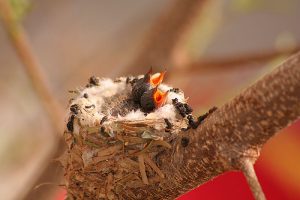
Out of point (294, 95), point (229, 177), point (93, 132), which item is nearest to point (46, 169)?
point (93, 132)

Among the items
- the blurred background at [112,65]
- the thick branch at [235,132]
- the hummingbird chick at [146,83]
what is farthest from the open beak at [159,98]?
the blurred background at [112,65]

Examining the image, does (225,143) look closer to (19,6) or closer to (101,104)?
(101,104)

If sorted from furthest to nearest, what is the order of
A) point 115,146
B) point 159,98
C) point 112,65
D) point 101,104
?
point 112,65
point 101,104
point 159,98
point 115,146

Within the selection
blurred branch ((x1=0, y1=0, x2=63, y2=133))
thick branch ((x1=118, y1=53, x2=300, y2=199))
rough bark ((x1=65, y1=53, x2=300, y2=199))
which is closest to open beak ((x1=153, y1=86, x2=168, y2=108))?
rough bark ((x1=65, y1=53, x2=300, y2=199))

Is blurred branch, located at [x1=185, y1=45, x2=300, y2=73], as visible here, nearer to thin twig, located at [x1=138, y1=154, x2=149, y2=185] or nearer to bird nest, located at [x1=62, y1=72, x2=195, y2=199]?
bird nest, located at [x1=62, y1=72, x2=195, y2=199]

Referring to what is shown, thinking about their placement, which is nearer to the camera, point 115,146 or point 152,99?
point 115,146

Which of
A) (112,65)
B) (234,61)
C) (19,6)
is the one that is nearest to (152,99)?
(19,6)
